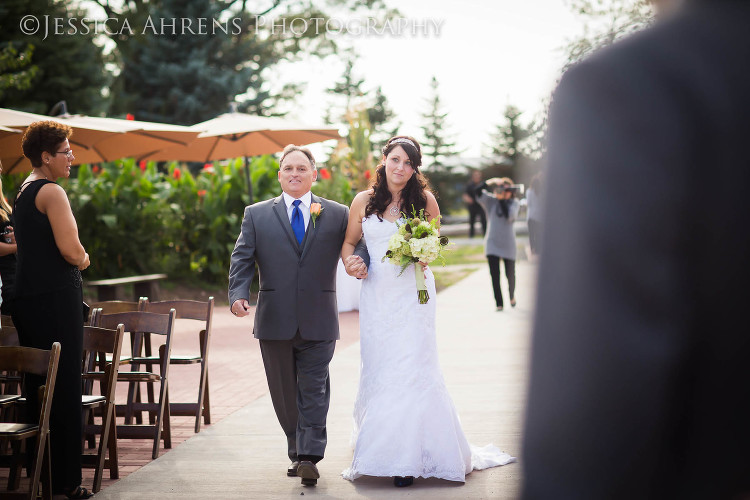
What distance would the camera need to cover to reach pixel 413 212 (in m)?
6.03

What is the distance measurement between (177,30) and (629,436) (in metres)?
33.9

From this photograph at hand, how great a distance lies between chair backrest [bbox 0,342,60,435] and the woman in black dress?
1.34 ft

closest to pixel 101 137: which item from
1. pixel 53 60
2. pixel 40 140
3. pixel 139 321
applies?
pixel 139 321

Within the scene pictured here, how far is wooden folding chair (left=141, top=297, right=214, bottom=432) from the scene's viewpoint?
724cm

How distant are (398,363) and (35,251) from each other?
8.26 feet

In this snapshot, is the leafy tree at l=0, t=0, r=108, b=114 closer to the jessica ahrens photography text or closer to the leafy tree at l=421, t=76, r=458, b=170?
the jessica ahrens photography text

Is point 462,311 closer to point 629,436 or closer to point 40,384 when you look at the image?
point 40,384

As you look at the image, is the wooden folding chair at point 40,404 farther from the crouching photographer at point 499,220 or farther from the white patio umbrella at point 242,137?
the crouching photographer at point 499,220

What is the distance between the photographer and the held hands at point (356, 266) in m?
5.77

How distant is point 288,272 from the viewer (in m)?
6.06

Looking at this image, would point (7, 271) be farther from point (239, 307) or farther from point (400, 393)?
point (400, 393)

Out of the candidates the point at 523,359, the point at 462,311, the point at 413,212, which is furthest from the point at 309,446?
the point at 462,311

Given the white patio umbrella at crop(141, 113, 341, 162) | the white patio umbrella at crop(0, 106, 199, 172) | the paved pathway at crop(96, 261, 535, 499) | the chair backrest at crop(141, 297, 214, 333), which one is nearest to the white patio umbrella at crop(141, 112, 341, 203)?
the white patio umbrella at crop(141, 113, 341, 162)
